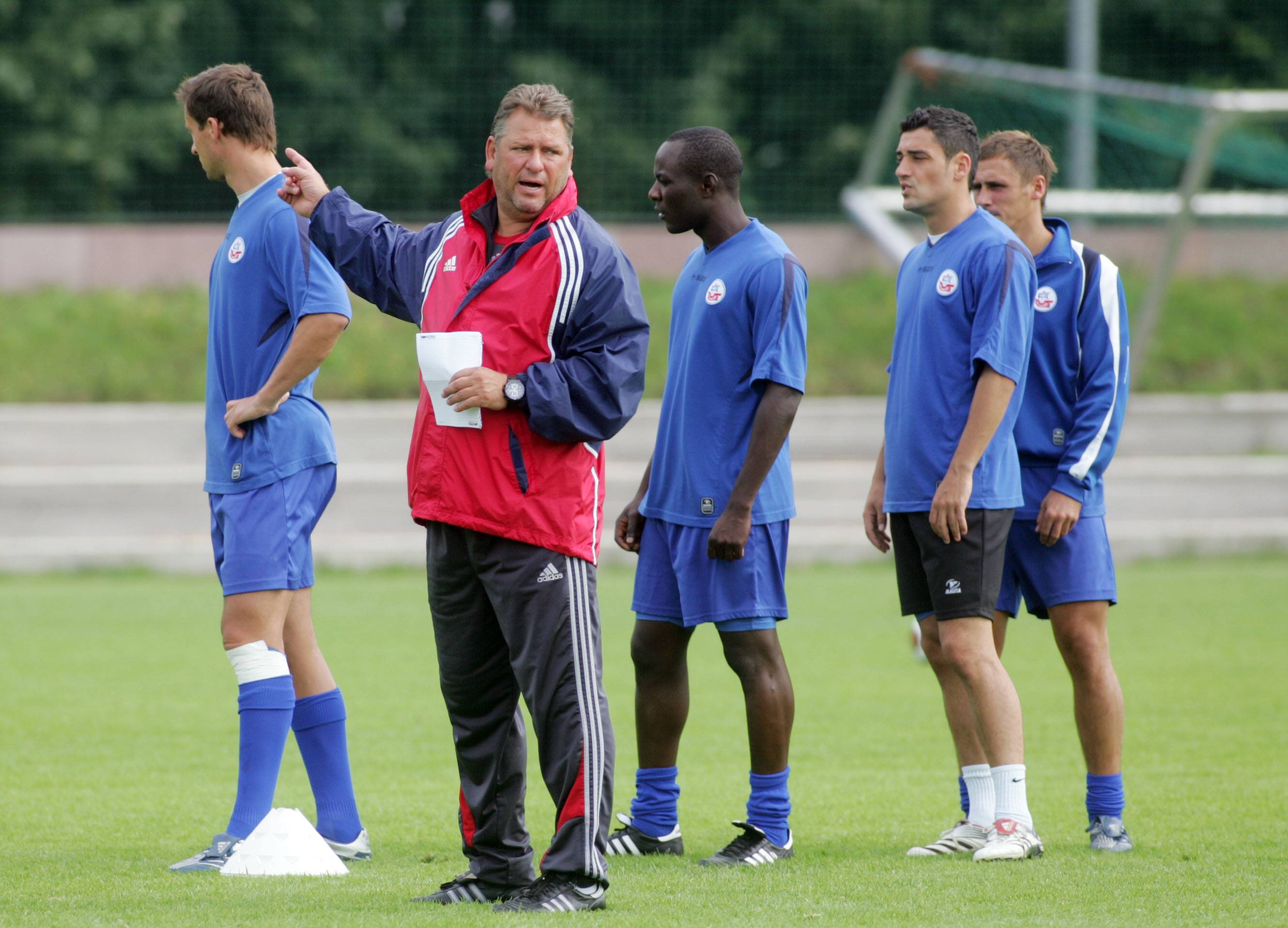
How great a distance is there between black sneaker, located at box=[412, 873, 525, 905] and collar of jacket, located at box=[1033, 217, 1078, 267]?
257 centimetres

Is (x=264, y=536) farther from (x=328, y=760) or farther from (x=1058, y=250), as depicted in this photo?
(x=1058, y=250)

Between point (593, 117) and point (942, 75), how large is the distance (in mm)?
5880

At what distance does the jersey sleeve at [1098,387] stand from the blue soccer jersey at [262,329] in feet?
7.46

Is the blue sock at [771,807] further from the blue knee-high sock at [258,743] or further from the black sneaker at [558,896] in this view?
the blue knee-high sock at [258,743]

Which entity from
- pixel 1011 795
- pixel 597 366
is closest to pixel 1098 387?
pixel 1011 795

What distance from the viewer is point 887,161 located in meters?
21.3

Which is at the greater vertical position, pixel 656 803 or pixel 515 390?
pixel 515 390

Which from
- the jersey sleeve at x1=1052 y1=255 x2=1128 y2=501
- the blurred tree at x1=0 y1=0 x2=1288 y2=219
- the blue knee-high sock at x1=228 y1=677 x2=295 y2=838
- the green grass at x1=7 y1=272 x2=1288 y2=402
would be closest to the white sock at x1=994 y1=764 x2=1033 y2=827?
the jersey sleeve at x1=1052 y1=255 x2=1128 y2=501

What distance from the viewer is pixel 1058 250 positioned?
16.5 ft

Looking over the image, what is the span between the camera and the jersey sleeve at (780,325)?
4605 millimetres

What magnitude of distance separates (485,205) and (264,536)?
121 centimetres

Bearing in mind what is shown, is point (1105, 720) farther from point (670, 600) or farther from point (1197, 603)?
point (1197, 603)

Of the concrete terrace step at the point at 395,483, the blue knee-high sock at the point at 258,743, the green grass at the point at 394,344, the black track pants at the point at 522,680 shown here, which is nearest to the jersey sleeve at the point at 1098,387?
the black track pants at the point at 522,680

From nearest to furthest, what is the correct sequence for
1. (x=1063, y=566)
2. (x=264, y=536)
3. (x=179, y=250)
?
(x=264, y=536), (x=1063, y=566), (x=179, y=250)
